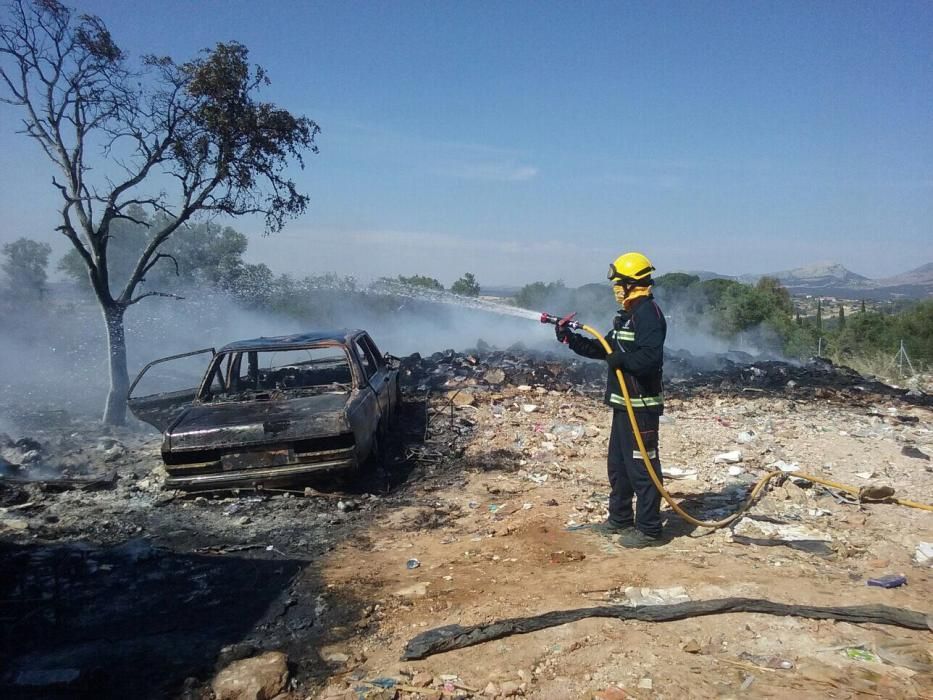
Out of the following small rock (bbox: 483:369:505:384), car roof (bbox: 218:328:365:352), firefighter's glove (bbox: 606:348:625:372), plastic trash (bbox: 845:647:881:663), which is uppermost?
car roof (bbox: 218:328:365:352)

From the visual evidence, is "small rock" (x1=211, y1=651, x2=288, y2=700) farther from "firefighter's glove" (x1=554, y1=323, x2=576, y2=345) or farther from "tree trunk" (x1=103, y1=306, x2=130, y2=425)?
"tree trunk" (x1=103, y1=306, x2=130, y2=425)

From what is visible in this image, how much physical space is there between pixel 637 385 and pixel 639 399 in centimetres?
10

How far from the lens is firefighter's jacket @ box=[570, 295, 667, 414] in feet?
14.2

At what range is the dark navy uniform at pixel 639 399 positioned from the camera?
4367 mm

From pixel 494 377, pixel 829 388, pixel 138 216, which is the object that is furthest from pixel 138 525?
pixel 138 216

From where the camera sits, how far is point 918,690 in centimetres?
261

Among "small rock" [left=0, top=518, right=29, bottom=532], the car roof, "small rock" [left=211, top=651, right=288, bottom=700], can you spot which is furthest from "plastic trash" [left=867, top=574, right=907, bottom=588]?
"small rock" [left=0, top=518, right=29, bottom=532]

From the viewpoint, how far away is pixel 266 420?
573 centimetres

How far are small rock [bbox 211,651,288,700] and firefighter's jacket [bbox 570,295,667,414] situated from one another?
274 cm

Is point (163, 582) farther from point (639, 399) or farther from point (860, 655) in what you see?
point (860, 655)

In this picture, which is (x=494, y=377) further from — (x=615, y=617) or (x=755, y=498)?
(x=615, y=617)

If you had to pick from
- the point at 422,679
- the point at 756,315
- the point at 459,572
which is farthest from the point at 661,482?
the point at 756,315

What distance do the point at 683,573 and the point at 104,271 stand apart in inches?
403

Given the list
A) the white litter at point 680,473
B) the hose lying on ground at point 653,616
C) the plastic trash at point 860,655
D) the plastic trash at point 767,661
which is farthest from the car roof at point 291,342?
the plastic trash at point 860,655
